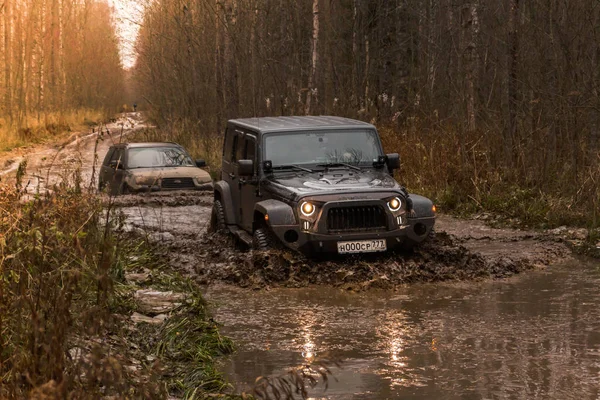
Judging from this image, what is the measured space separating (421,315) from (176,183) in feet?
37.1

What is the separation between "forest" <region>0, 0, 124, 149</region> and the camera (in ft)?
158

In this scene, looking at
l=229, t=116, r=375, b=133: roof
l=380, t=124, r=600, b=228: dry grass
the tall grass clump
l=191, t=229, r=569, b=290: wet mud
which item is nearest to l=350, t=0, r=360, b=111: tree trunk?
l=380, t=124, r=600, b=228: dry grass

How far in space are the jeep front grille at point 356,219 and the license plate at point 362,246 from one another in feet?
0.49

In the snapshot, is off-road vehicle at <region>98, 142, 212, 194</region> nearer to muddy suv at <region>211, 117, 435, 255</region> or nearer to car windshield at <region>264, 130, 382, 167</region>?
muddy suv at <region>211, 117, 435, 255</region>

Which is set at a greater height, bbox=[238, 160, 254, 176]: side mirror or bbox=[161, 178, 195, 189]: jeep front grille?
bbox=[238, 160, 254, 176]: side mirror

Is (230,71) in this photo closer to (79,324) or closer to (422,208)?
(422,208)

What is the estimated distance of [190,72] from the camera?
37.2 m

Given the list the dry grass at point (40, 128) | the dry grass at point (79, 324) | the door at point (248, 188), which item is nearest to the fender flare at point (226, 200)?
the door at point (248, 188)

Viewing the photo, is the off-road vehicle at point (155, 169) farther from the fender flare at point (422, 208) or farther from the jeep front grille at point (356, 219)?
the jeep front grille at point (356, 219)

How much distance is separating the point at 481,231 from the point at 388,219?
14.5 feet

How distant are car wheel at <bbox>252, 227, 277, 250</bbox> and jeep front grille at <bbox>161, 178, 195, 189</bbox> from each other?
8.47 meters

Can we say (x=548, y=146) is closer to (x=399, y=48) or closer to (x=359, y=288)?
(x=359, y=288)

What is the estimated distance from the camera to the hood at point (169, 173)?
64.2 feet

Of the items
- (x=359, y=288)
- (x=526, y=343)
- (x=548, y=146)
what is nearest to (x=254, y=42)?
(x=548, y=146)
